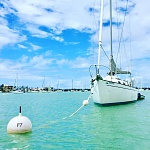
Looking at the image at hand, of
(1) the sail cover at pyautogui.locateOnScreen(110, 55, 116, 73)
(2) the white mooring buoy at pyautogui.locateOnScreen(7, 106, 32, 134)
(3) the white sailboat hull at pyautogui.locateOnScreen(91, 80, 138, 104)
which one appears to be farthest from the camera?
(1) the sail cover at pyautogui.locateOnScreen(110, 55, 116, 73)

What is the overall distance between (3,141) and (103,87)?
20153mm

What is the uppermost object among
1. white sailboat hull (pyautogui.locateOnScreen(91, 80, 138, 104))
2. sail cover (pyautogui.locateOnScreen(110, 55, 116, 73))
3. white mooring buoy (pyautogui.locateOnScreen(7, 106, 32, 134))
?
sail cover (pyautogui.locateOnScreen(110, 55, 116, 73))

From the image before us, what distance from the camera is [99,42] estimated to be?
3347 centimetres

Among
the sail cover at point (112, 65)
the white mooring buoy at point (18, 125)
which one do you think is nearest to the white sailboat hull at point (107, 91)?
the sail cover at point (112, 65)

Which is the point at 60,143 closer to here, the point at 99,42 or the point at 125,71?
the point at 99,42

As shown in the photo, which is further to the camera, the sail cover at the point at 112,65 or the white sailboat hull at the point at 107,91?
the sail cover at the point at 112,65

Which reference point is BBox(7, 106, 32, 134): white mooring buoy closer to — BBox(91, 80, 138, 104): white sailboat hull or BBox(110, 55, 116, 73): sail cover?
BBox(91, 80, 138, 104): white sailboat hull

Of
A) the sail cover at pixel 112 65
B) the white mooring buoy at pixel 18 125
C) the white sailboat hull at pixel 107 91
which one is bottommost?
the white mooring buoy at pixel 18 125

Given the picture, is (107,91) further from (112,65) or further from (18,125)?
(18,125)

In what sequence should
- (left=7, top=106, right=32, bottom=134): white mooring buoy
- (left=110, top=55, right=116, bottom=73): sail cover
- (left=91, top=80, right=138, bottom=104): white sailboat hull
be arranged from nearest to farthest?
(left=7, top=106, right=32, bottom=134): white mooring buoy → (left=91, top=80, right=138, bottom=104): white sailboat hull → (left=110, top=55, right=116, bottom=73): sail cover

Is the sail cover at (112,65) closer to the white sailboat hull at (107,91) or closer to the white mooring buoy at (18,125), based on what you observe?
the white sailboat hull at (107,91)

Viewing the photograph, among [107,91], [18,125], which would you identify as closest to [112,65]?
[107,91]

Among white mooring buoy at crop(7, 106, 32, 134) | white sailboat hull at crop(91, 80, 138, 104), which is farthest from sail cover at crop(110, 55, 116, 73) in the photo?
white mooring buoy at crop(7, 106, 32, 134)

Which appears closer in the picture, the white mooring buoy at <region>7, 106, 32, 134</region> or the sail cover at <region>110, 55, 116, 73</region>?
the white mooring buoy at <region>7, 106, 32, 134</region>
